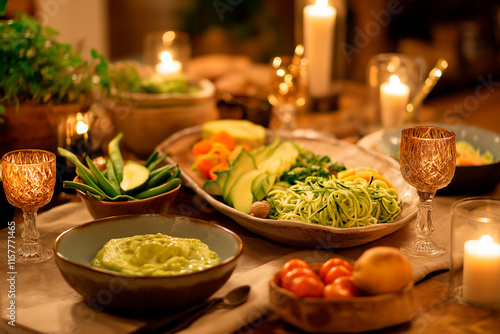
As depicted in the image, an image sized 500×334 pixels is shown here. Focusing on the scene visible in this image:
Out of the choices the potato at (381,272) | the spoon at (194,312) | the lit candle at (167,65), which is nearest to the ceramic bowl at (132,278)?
the spoon at (194,312)

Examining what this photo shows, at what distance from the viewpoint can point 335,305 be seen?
117cm

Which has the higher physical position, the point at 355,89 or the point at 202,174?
the point at 355,89

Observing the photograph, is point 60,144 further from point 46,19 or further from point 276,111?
point 46,19

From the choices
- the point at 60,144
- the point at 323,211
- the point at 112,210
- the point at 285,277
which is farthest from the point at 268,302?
the point at 60,144

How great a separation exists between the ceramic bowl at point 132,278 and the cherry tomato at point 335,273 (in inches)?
7.4

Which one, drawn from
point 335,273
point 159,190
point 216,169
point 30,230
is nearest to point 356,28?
point 216,169

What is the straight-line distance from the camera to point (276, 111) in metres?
2.57

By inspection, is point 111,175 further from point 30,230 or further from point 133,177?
point 30,230

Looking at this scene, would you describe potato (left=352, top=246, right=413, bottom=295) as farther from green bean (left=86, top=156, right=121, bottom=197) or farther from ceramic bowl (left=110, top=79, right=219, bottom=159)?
ceramic bowl (left=110, top=79, right=219, bottom=159)

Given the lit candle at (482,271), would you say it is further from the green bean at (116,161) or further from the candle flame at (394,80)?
the candle flame at (394,80)

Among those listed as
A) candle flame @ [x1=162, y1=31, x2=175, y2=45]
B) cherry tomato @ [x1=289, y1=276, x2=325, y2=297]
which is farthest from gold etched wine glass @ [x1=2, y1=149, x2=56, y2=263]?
candle flame @ [x1=162, y1=31, x2=175, y2=45]

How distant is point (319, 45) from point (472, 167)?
3.28ft

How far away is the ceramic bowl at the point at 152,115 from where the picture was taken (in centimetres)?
224

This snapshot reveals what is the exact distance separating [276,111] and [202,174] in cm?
69
